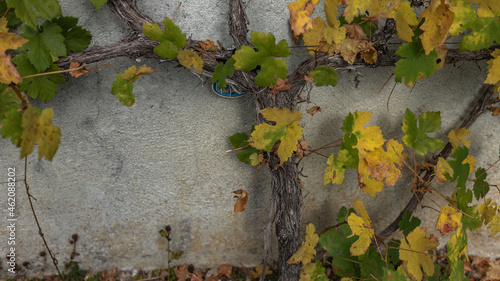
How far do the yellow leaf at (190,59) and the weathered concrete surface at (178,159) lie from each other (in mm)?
182

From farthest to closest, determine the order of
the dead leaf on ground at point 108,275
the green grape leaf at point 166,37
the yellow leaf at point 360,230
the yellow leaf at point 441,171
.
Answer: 1. the dead leaf on ground at point 108,275
2. the yellow leaf at point 441,171
3. the yellow leaf at point 360,230
4. the green grape leaf at point 166,37

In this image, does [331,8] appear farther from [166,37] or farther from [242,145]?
[242,145]

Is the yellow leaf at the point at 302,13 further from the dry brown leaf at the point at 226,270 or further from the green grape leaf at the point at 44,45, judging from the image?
the dry brown leaf at the point at 226,270

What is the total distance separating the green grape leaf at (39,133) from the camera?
0.99 meters

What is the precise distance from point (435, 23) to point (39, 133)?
1502mm

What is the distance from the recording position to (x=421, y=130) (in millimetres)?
1817

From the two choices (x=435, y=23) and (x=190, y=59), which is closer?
(x=435, y=23)

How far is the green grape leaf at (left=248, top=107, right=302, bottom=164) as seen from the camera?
1.45 m

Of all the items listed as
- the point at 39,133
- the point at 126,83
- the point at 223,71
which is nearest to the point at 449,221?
the point at 223,71

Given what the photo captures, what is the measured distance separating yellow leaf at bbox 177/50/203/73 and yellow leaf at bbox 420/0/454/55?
3.11ft

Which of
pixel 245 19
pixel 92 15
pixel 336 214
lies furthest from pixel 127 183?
pixel 336 214

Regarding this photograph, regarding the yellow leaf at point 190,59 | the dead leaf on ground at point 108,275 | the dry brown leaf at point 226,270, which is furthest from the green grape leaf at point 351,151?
the dead leaf on ground at point 108,275

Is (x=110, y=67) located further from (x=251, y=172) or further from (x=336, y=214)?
(x=336, y=214)

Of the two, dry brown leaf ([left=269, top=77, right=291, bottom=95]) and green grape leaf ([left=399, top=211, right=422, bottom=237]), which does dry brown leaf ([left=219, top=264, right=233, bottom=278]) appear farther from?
dry brown leaf ([left=269, top=77, right=291, bottom=95])
